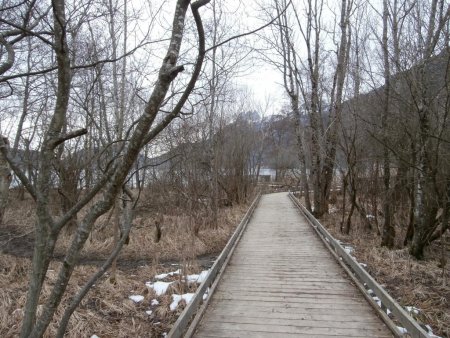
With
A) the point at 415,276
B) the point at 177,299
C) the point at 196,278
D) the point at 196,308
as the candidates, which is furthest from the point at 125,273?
the point at 415,276

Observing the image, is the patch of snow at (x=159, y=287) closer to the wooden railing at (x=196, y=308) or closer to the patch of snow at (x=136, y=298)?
the patch of snow at (x=136, y=298)

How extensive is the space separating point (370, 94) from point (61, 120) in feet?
33.0

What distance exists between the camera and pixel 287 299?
222 inches

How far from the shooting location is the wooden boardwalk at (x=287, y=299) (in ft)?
15.0

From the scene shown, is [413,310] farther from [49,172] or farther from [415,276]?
[49,172]

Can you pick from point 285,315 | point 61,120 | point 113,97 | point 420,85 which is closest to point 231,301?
point 285,315

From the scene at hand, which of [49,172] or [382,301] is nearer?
[49,172]

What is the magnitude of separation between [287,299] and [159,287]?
107 inches

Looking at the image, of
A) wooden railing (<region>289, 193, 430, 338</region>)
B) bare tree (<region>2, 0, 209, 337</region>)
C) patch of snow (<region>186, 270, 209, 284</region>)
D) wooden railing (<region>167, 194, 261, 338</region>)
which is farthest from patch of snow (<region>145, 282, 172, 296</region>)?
bare tree (<region>2, 0, 209, 337</region>)

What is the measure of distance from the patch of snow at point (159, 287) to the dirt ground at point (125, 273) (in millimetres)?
100

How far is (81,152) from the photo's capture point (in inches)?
589

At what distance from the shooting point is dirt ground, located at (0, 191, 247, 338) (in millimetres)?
5773

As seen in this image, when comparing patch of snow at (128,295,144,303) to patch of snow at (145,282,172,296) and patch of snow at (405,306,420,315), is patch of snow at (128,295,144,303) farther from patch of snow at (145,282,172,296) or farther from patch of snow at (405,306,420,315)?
patch of snow at (405,306,420,315)

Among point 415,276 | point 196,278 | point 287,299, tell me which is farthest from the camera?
point 196,278
